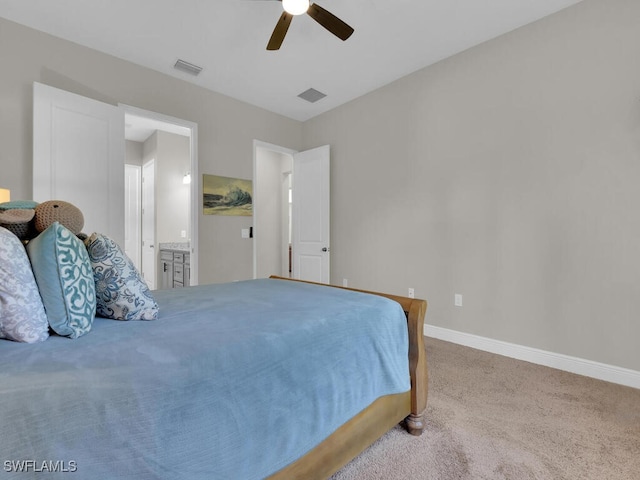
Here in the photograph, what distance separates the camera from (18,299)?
858 millimetres

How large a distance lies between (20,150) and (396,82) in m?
3.62

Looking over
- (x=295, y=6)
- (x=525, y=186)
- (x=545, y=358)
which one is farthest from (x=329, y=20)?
(x=545, y=358)

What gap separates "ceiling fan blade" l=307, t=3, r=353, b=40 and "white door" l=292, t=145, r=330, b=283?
1.97 m

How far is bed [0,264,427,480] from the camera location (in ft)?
2.09

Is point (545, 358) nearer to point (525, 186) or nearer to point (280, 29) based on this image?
point (525, 186)

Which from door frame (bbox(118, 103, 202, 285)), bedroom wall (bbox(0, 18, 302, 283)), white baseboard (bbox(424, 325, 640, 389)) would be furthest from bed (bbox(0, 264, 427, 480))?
bedroom wall (bbox(0, 18, 302, 283))

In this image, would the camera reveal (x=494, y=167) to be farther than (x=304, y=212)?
No

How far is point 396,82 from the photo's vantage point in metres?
3.44

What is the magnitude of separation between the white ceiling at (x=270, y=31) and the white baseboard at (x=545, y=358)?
2.74 metres

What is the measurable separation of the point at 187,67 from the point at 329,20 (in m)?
1.81

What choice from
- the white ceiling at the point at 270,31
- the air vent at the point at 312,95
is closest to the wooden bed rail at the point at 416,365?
the white ceiling at the point at 270,31

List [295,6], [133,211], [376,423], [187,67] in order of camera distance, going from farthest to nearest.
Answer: [133,211]
[187,67]
[295,6]
[376,423]

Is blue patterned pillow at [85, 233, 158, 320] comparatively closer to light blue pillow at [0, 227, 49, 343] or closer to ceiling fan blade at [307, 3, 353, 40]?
light blue pillow at [0, 227, 49, 343]

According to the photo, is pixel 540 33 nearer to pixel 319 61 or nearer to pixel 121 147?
pixel 319 61
